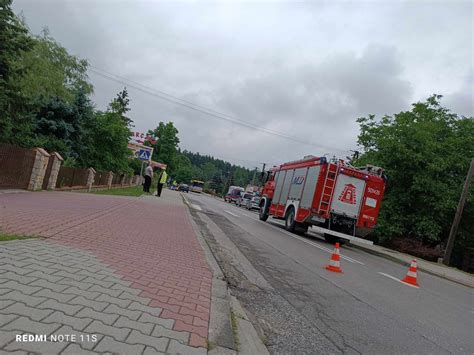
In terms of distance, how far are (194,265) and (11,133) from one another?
14.1 meters

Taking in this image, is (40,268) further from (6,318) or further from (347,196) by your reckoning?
(347,196)

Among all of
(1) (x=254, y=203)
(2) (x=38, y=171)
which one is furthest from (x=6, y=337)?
(1) (x=254, y=203)

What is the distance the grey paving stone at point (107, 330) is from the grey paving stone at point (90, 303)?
0.31 metres

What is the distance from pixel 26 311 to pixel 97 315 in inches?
22.2

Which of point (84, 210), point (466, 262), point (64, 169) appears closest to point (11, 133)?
point (64, 169)

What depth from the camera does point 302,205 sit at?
17109mm

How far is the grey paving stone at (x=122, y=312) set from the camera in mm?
3596

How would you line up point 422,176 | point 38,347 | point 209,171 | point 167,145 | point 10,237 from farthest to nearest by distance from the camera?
point 209,171, point 167,145, point 422,176, point 10,237, point 38,347

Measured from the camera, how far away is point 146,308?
12.8 feet

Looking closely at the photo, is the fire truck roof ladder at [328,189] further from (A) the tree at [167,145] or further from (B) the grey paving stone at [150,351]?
(A) the tree at [167,145]

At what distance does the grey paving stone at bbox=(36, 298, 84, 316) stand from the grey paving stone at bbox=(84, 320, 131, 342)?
269 mm

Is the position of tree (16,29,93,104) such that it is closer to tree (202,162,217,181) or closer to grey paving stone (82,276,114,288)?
grey paving stone (82,276,114,288)

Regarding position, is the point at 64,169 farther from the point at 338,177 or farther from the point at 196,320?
the point at 196,320

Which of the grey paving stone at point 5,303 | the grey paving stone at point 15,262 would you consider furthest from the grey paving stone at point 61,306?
the grey paving stone at point 15,262
